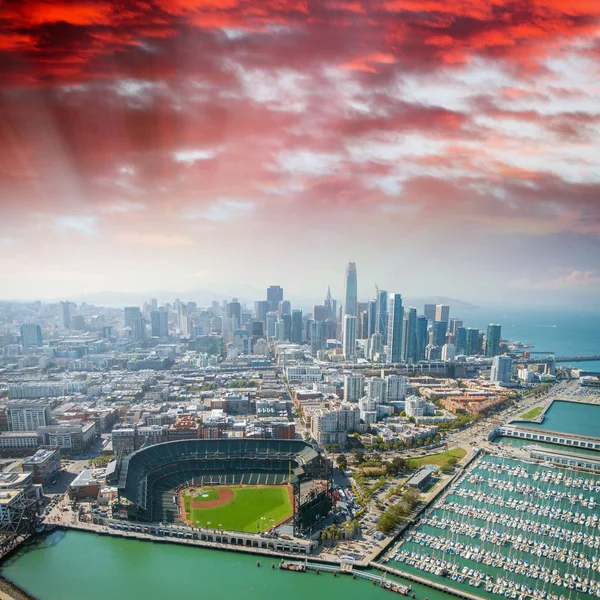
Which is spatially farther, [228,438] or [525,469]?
[228,438]

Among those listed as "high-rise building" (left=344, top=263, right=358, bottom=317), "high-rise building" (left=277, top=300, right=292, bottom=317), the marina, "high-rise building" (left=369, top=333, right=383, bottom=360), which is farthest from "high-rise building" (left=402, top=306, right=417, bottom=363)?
the marina

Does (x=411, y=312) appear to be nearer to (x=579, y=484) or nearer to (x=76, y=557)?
(x=579, y=484)

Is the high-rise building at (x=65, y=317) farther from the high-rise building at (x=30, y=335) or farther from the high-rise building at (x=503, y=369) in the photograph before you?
the high-rise building at (x=503, y=369)

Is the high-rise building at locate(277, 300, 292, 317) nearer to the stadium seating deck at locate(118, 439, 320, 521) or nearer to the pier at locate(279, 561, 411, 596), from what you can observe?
the stadium seating deck at locate(118, 439, 320, 521)

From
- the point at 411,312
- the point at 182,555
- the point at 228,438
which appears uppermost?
the point at 411,312

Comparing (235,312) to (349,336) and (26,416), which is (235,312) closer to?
(349,336)

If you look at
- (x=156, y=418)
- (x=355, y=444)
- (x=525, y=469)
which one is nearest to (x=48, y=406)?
(x=156, y=418)

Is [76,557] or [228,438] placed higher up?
[228,438]

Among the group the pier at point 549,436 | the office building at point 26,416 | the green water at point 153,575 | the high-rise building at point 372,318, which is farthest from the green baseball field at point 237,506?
the high-rise building at point 372,318
